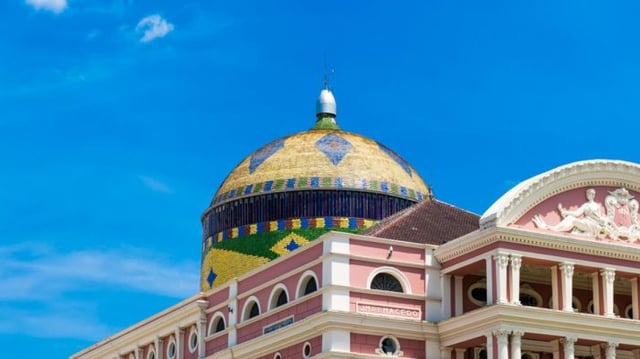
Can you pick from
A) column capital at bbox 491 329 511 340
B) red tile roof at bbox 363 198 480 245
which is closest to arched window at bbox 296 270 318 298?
red tile roof at bbox 363 198 480 245

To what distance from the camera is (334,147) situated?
203 feet

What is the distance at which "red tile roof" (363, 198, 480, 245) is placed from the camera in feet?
166

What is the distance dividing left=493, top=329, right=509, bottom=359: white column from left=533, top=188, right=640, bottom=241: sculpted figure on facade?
427cm

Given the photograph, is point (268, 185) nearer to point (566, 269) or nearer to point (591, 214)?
point (591, 214)

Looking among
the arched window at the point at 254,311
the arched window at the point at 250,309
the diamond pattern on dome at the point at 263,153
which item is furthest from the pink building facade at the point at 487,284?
the diamond pattern on dome at the point at 263,153

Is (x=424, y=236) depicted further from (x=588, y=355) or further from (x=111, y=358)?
(x=111, y=358)

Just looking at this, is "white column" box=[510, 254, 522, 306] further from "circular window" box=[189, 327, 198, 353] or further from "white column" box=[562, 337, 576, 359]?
"circular window" box=[189, 327, 198, 353]

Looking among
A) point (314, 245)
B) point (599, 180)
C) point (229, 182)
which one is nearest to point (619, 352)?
point (599, 180)

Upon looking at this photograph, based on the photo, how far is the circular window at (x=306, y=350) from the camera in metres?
47.8

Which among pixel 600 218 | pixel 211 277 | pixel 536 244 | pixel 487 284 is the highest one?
pixel 211 277

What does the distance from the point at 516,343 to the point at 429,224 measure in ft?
26.6

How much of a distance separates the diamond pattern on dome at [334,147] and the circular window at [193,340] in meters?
9.66

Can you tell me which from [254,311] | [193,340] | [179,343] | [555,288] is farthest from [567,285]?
[179,343]

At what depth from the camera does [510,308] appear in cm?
4547
